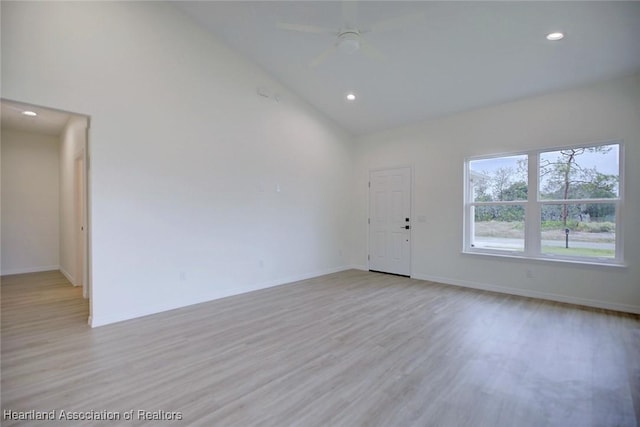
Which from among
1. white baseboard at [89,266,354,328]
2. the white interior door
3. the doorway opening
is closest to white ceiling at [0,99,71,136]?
the doorway opening

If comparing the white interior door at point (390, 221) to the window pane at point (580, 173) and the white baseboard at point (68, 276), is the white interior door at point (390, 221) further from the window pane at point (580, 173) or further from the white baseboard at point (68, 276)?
the white baseboard at point (68, 276)

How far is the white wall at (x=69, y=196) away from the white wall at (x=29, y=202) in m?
0.34

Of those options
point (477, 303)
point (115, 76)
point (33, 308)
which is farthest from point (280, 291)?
point (115, 76)

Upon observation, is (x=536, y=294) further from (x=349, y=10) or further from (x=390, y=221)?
(x=349, y=10)

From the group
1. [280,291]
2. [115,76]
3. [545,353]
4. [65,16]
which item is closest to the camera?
[545,353]

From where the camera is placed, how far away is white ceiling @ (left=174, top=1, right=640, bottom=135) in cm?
314

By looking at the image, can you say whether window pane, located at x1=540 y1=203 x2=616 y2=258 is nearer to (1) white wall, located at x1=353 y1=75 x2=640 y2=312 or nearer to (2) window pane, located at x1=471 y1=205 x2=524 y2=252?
(1) white wall, located at x1=353 y1=75 x2=640 y2=312

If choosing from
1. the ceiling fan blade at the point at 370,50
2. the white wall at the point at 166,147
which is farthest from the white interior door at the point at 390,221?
the ceiling fan blade at the point at 370,50

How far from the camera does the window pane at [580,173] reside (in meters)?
4.04

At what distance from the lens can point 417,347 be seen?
2.86m

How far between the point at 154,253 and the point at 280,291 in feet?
6.34

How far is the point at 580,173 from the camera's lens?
14.0 ft

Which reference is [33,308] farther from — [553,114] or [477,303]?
[553,114]

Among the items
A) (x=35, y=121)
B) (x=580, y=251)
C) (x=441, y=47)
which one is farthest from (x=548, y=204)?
(x=35, y=121)
